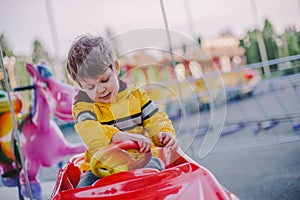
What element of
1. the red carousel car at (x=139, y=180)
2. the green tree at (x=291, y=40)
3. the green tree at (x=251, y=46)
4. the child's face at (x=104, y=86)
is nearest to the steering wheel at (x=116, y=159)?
the red carousel car at (x=139, y=180)

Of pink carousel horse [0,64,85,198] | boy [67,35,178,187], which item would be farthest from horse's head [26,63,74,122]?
boy [67,35,178,187]

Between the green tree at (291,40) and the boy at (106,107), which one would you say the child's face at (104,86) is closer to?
the boy at (106,107)

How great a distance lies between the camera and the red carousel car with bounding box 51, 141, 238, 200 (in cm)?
102

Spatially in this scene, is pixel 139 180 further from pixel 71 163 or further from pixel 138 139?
pixel 71 163

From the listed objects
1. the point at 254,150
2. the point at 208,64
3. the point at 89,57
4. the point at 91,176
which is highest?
the point at 89,57

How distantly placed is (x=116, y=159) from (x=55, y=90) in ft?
2.65

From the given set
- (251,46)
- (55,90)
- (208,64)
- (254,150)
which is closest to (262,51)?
(251,46)

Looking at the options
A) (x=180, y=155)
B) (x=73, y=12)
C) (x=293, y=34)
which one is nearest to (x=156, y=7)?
(x=73, y=12)

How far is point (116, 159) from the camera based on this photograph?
1.10 m

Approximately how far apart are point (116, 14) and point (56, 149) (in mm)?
616

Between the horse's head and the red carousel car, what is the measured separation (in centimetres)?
69

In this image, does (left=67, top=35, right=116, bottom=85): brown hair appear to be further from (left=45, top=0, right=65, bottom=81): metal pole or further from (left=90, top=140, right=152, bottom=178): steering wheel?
(left=45, top=0, right=65, bottom=81): metal pole

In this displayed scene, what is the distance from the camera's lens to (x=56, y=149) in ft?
6.10

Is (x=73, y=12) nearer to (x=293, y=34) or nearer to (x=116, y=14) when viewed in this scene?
(x=116, y=14)
